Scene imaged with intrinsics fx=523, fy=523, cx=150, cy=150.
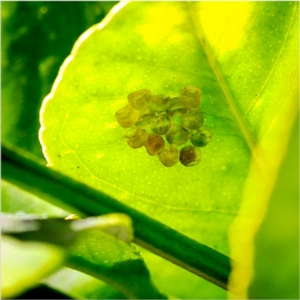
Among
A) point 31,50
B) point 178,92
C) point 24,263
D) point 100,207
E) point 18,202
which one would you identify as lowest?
point 24,263

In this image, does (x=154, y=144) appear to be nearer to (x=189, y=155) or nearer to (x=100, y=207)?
(x=189, y=155)

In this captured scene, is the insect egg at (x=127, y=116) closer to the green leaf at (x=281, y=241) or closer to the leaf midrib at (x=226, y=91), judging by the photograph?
the leaf midrib at (x=226, y=91)

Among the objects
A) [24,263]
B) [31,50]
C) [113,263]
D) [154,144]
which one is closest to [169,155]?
[154,144]

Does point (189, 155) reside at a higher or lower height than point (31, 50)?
lower

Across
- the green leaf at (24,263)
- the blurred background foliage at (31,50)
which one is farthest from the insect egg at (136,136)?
the blurred background foliage at (31,50)

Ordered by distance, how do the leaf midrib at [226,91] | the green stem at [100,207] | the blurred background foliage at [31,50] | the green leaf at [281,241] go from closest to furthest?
the green leaf at [281,241] < the green stem at [100,207] < the leaf midrib at [226,91] < the blurred background foliage at [31,50]

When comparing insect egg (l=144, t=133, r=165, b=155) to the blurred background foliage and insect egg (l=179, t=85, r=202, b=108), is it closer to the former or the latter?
insect egg (l=179, t=85, r=202, b=108)

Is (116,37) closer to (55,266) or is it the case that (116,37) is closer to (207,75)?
(207,75)

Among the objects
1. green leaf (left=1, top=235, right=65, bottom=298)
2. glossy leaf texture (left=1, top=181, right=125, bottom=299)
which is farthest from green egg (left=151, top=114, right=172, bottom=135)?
green leaf (left=1, top=235, right=65, bottom=298)
